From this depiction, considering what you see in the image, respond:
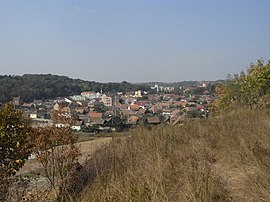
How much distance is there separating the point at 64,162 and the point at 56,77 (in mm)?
97312

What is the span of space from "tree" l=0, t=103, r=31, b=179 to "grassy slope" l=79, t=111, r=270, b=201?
3.42ft

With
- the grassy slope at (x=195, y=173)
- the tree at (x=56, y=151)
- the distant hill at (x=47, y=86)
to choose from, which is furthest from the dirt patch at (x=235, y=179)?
the distant hill at (x=47, y=86)

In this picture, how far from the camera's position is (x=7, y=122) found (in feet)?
15.6

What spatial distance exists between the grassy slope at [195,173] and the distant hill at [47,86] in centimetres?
4918

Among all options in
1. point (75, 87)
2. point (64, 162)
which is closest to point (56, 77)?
point (75, 87)

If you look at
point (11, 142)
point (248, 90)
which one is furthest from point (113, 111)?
point (11, 142)

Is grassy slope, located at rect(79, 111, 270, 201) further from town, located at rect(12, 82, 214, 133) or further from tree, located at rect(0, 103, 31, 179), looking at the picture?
town, located at rect(12, 82, 214, 133)

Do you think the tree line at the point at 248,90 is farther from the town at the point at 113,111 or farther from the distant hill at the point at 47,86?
the distant hill at the point at 47,86

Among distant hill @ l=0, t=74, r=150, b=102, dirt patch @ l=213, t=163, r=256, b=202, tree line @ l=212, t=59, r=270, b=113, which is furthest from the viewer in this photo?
distant hill @ l=0, t=74, r=150, b=102

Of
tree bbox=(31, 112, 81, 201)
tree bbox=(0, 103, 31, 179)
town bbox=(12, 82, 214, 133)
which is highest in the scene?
tree bbox=(0, 103, 31, 179)

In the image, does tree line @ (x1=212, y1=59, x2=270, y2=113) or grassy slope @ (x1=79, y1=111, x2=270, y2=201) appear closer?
grassy slope @ (x1=79, y1=111, x2=270, y2=201)

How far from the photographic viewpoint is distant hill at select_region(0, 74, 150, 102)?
64062 millimetres

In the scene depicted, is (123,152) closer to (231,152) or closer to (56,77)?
(231,152)

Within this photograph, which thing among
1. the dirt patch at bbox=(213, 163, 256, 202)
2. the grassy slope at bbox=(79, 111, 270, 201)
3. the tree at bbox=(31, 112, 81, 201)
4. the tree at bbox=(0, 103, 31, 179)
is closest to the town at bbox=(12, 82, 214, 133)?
the tree at bbox=(31, 112, 81, 201)
